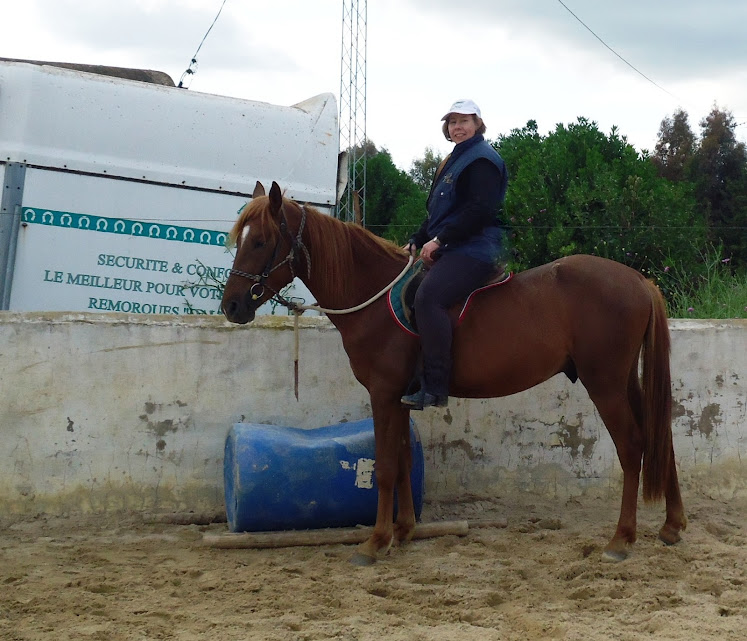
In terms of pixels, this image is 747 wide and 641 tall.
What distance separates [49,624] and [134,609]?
35cm

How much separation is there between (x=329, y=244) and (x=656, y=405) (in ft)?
6.71

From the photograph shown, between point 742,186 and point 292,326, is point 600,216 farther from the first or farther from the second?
point 742,186

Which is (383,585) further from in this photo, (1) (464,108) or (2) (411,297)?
(1) (464,108)

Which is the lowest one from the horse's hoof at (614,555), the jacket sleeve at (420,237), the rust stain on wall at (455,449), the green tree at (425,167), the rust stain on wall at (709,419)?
the horse's hoof at (614,555)

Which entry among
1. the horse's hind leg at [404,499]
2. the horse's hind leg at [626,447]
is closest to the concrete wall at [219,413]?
the horse's hind leg at [404,499]

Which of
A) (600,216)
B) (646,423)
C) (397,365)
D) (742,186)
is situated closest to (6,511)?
(397,365)

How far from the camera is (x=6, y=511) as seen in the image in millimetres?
4953

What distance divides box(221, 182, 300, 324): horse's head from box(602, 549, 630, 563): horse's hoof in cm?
227

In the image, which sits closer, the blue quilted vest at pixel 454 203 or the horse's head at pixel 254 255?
the horse's head at pixel 254 255

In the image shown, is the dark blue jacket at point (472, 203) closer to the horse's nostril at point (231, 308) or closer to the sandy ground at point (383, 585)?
the horse's nostril at point (231, 308)

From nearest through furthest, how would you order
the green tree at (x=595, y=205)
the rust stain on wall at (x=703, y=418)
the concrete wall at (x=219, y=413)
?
1. the concrete wall at (x=219, y=413)
2. the rust stain on wall at (x=703, y=418)
3. the green tree at (x=595, y=205)

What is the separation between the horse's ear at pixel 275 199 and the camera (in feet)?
13.8

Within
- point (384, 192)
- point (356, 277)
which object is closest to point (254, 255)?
point (356, 277)

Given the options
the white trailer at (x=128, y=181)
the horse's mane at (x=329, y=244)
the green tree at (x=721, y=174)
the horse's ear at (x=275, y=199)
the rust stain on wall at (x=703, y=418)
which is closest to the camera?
the horse's ear at (x=275, y=199)
